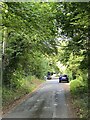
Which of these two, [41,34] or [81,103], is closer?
[81,103]

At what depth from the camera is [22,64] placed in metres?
29.0

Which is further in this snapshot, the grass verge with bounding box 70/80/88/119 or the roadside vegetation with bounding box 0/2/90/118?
the roadside vegetation with bounding box 0/2/90/118

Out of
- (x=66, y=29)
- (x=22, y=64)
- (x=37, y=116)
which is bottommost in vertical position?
(x=37, y=116)

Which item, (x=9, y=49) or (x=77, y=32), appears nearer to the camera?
(x=77, y=32)

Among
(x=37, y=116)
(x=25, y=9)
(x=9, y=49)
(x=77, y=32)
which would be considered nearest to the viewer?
(x=37, y=116)

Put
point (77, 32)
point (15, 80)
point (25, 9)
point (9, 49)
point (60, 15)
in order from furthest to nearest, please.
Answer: point (15, 80) → point (9, 49) → point (60, 15) → point (77, 32) → point (25, 9)

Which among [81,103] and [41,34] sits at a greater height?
[41,34]

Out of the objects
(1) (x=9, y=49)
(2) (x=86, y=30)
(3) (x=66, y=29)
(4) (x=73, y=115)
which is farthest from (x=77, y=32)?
(1) (x=9, y=49)

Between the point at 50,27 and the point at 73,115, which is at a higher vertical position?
the point at 50,27

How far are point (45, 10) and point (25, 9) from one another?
122 inches

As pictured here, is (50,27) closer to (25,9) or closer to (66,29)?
(66,29)

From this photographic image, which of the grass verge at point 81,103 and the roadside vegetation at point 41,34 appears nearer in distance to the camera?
the grass verge at point 81,103

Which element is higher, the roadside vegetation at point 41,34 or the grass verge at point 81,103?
the roadside vegetation at point 41,34

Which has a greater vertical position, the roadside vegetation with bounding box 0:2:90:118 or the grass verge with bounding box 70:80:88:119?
the roadside vegetation with bounding box 0:2:90:118
